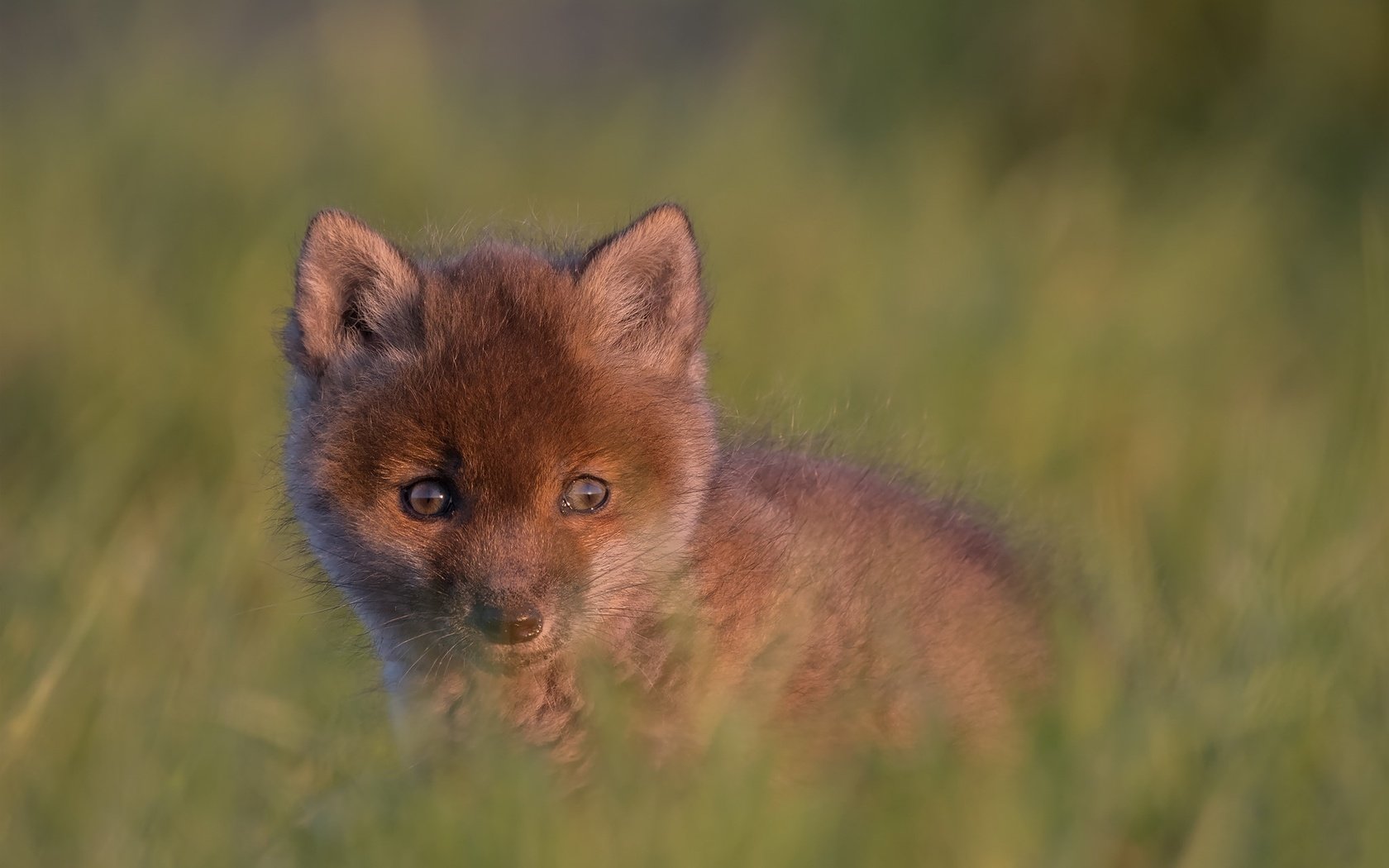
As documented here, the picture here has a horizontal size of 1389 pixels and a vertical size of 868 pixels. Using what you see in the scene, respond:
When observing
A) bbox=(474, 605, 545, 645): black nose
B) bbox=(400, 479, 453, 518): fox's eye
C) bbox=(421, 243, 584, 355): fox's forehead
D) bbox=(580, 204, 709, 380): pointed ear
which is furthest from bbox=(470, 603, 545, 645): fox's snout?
bbox=(580, 204, 709, 380): pointed ear

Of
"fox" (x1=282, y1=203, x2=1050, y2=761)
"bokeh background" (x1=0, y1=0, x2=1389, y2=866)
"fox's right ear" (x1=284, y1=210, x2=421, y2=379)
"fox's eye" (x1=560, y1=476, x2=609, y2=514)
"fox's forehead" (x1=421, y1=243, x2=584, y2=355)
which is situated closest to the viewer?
"bokeh background" (x1=0, y1=0, x2=1389, y2=866)

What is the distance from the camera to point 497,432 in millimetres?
3547

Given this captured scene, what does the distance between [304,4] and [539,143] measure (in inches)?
178

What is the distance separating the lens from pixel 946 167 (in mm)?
9203

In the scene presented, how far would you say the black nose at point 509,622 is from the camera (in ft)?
11.0

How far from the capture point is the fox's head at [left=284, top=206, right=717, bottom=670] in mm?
3520

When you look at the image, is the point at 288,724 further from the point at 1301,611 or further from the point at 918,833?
the point at 1301,611

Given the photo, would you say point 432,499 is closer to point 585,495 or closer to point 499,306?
point 585,495

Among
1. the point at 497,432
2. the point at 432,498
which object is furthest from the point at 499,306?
Result: the point at 432,498

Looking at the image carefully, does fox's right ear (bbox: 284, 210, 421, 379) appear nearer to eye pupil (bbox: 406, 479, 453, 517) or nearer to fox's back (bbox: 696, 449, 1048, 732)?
eye pupil (bbox: 406, 479, 453, 517)

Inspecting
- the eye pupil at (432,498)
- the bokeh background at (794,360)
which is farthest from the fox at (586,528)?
the bokeh background at (794,360)

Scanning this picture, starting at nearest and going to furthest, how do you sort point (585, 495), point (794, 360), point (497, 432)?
point (497, 432), point (585, 495), point (794, 360)

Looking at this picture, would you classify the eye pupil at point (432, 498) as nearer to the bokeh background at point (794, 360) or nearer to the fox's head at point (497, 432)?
the fox's head at point (497, 432)

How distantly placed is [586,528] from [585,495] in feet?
0.24
